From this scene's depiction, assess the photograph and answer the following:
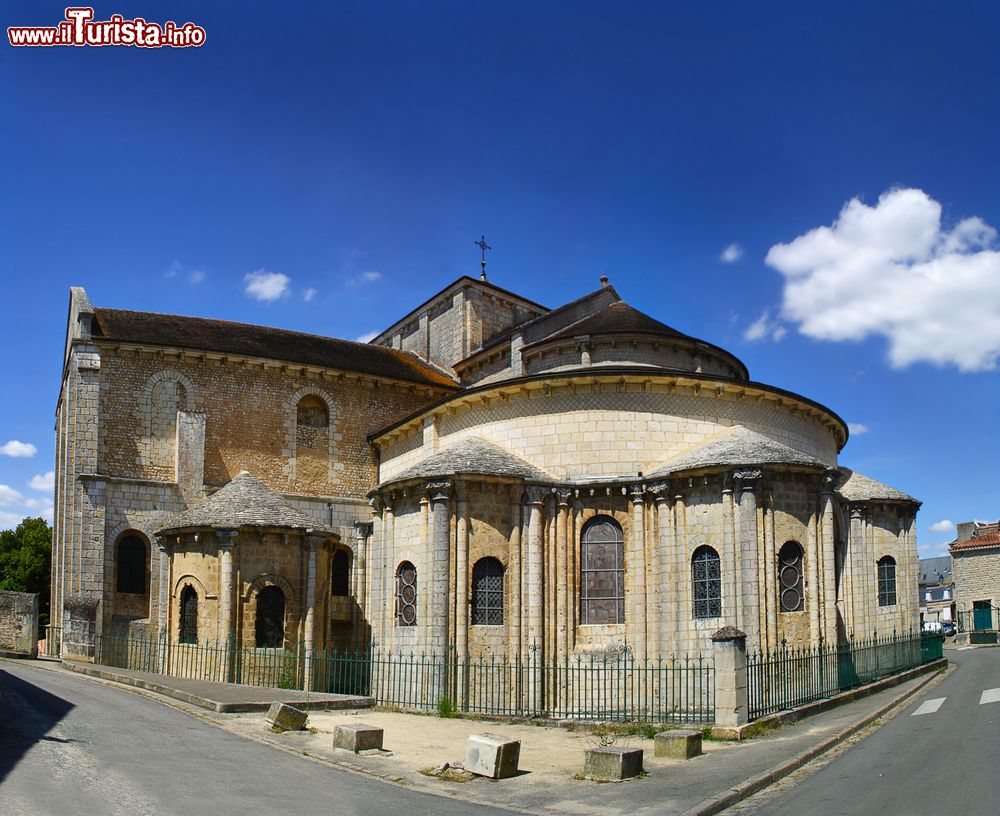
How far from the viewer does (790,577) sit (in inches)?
827

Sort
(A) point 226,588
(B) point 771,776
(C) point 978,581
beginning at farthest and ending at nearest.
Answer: (C) point 978,581 → (A) point 226,588 → (B) point 771,776

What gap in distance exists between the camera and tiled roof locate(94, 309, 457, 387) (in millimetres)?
29094

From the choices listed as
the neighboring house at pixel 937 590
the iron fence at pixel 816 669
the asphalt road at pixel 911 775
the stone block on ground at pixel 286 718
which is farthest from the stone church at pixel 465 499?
the neighboring house at pixel 937 590

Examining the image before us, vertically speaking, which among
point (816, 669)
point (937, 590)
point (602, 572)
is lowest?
point (937, 590)

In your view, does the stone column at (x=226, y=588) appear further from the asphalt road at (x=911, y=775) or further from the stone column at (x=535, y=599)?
the asphalt road at (x=911, y=775)

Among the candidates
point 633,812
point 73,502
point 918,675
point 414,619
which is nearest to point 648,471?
point 414,619

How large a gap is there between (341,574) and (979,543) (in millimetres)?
36081

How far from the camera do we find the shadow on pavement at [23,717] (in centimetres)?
1140

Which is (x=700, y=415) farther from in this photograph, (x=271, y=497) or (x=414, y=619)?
(x=271, y=497)

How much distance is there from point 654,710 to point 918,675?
374 inches

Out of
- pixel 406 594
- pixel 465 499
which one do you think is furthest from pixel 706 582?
pixel 406 594

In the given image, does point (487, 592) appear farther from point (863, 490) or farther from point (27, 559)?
point (27, 559)

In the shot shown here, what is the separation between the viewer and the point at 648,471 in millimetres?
22547

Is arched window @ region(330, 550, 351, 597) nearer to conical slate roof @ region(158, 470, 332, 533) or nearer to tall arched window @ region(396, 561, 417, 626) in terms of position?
conical slate roof @ region(158, 470, 332, 533)
